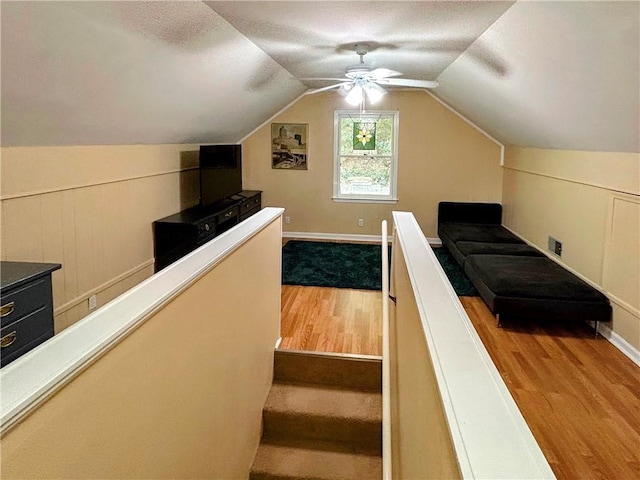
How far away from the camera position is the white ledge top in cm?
105

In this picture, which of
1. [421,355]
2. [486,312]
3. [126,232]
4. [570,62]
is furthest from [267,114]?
[421,355]

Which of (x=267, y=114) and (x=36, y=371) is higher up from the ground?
(x=267, y=114)

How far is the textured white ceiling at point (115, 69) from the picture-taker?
95.3 inches

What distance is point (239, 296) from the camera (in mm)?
2723

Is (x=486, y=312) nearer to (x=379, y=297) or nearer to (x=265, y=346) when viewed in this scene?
(x=379, y=297)

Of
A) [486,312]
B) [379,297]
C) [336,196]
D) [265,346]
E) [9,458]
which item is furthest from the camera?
[336,196]

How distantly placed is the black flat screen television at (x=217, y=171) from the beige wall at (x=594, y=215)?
3.82m

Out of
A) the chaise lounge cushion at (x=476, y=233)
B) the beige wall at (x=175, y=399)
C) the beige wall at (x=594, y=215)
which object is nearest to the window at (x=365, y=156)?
the chaise lounge cushion at (x=476, y=233)

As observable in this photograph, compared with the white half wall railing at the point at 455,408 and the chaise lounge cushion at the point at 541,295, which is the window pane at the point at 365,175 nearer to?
the chaise lounge cushion at the point at 541,295

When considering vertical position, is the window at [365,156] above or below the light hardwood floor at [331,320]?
above

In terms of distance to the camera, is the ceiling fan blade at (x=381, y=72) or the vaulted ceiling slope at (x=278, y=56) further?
the ceiling fan blade at (x=381, y=72)

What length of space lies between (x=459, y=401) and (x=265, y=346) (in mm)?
2574

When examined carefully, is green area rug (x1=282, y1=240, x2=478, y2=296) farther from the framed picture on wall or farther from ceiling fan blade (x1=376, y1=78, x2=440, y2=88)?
ceiling fan blade (x1=376, y1=78, x2=440, y2=88)

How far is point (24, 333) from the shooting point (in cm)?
254
